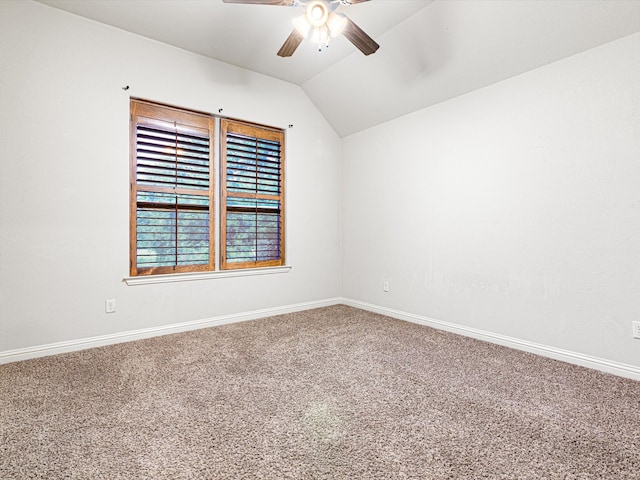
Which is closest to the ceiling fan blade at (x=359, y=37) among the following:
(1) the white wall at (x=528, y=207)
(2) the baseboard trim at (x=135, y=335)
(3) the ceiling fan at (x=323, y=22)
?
(3) the ceiling fan at (x=323, y=22)

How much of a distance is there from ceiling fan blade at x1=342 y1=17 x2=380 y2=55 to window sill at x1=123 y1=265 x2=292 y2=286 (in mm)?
2515

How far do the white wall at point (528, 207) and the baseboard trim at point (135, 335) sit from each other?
1.39 metres

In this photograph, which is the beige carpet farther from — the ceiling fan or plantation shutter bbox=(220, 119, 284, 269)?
the ceiling fan

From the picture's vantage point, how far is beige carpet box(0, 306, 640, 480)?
1.39 m

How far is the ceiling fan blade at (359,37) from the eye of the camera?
2287mm

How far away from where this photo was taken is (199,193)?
345 cm

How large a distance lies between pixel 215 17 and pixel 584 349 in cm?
402

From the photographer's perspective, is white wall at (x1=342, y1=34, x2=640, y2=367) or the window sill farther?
the window sill

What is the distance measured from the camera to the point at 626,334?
2262mm

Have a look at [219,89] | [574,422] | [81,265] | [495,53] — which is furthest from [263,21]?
[574,422]

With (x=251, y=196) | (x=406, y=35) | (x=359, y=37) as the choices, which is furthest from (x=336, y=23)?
(x=251, y=196)

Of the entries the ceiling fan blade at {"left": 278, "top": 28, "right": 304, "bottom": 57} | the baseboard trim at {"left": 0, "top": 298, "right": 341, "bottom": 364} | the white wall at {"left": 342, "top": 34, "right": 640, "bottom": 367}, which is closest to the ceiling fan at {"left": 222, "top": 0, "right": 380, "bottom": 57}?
the ceiling fan blade at {"left": 278, "top": 28, "right": 304, "bottom": 57}

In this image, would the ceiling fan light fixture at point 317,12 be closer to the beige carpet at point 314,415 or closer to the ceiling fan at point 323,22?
the ceiling fan at point 323,22

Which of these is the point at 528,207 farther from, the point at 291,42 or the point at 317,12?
the point at 291,42
